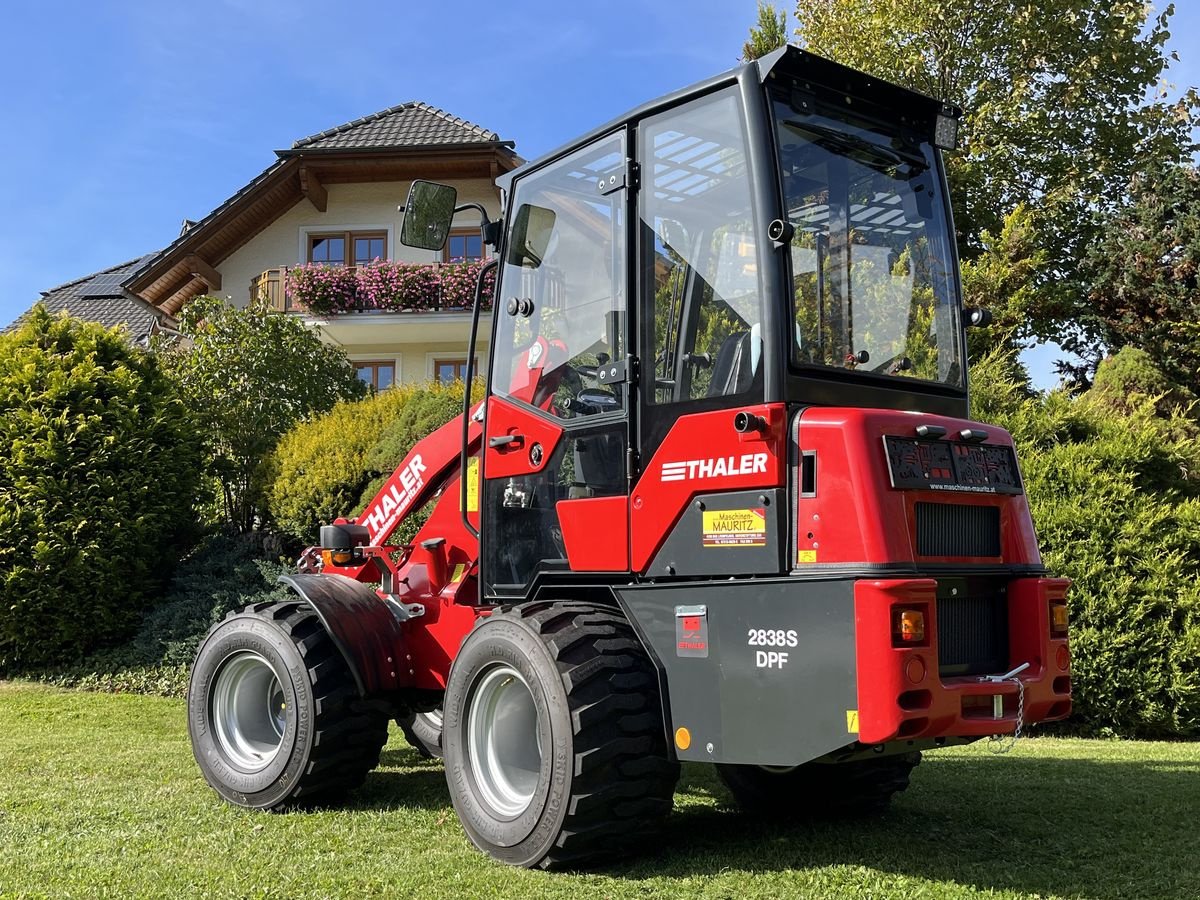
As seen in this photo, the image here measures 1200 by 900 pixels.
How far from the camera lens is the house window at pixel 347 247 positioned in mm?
21797

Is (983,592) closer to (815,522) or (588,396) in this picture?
(815,522)

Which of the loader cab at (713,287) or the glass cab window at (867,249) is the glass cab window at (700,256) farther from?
the glass cab window at (867,249)

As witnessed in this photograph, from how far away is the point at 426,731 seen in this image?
691 centimetres

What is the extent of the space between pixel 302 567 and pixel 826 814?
320 centimetres

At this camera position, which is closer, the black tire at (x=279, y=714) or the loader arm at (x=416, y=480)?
the black tire at (x=279, y=714)

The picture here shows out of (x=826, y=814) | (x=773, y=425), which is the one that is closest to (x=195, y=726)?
(x=826, y=814)

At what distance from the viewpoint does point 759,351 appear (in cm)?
410

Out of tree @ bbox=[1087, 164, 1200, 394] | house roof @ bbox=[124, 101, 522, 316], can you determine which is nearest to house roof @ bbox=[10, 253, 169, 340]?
house roof @ bbox=[124, 101, 522, 316]

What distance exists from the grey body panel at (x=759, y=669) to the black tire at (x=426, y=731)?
2.95m

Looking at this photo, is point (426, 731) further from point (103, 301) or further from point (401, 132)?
point (103, 301)

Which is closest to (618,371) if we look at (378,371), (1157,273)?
(1157,273)

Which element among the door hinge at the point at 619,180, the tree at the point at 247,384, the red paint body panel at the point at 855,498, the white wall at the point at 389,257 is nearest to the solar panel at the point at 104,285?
the white wall at the point at 389,257

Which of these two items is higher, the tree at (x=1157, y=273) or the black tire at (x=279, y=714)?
the tree at (x=1157, y=273)

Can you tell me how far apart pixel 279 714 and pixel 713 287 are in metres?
3.25
